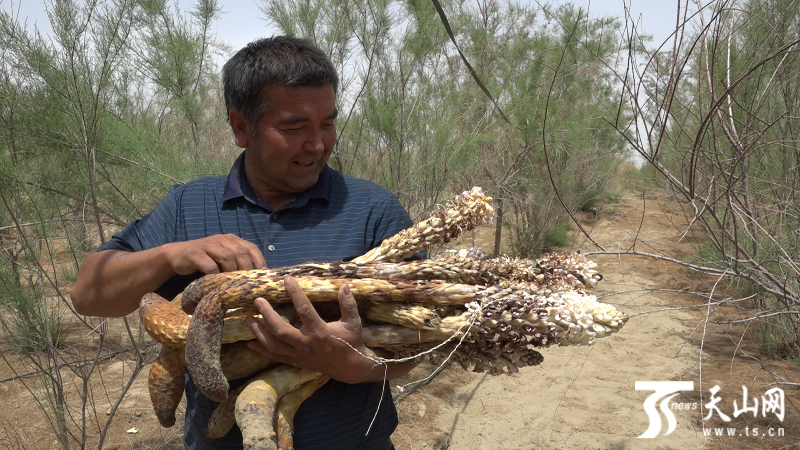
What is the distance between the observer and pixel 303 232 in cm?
185

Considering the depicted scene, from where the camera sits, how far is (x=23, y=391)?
4527 millimetres

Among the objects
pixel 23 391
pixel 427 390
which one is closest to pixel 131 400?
pixel 23 391

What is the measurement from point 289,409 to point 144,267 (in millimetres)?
599

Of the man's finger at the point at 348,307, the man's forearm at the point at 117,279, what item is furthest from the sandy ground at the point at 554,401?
the man's finger at the point at 348,307

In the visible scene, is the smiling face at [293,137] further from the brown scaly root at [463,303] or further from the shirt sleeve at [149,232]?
the brown scaly root at [463,303]

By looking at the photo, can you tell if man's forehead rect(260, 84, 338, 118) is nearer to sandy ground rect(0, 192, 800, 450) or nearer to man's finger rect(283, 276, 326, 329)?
man's finger rect(283, 276, 326, 329)

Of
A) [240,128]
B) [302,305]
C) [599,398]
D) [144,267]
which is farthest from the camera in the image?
[599,398]

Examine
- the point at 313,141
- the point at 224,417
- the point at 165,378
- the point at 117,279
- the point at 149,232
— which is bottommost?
the point at 224,417

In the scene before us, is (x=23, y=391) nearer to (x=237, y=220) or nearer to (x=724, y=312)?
(x=237, y=220)

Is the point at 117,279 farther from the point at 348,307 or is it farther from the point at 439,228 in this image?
the point at 439,228

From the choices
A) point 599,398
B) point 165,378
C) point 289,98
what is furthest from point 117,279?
point 599,398

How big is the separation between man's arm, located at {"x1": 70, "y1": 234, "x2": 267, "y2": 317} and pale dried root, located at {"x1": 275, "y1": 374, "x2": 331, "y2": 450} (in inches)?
14.5

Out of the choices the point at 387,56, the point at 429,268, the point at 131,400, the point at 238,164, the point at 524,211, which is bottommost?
the point at 131,400

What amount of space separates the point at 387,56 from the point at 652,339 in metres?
4.37
